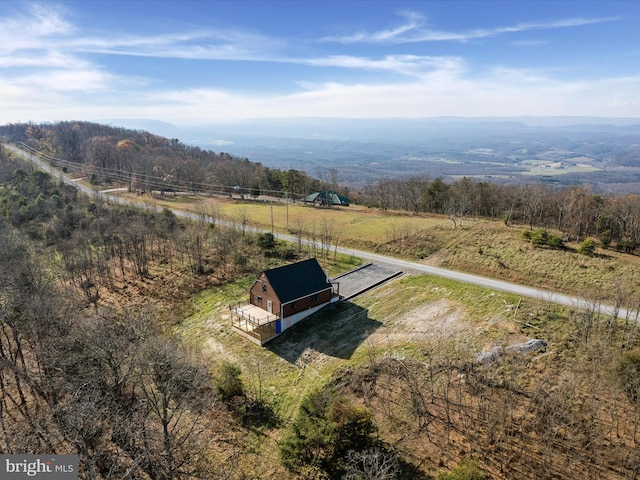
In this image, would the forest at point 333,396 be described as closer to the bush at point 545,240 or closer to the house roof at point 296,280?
the house roof at point 296,280

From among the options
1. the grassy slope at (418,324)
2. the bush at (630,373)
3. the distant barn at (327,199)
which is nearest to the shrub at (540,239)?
the grassy slope at (418,324)

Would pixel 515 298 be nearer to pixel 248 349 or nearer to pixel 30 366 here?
pixel 248 349

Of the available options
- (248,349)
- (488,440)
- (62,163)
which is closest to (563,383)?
(488,440)

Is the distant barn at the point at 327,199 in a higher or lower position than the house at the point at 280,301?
higher

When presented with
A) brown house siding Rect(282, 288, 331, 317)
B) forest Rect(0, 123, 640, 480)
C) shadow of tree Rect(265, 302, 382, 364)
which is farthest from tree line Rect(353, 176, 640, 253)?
brown house siding Rect(282, 288, 331, 317)

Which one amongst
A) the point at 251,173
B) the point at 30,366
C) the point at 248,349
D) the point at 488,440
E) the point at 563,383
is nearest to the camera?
the point at 488,440

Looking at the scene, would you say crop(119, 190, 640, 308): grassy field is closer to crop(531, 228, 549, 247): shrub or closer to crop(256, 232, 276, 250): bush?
crop(531, 228, 549, 247): shrub

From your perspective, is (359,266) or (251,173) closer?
(359,266)
